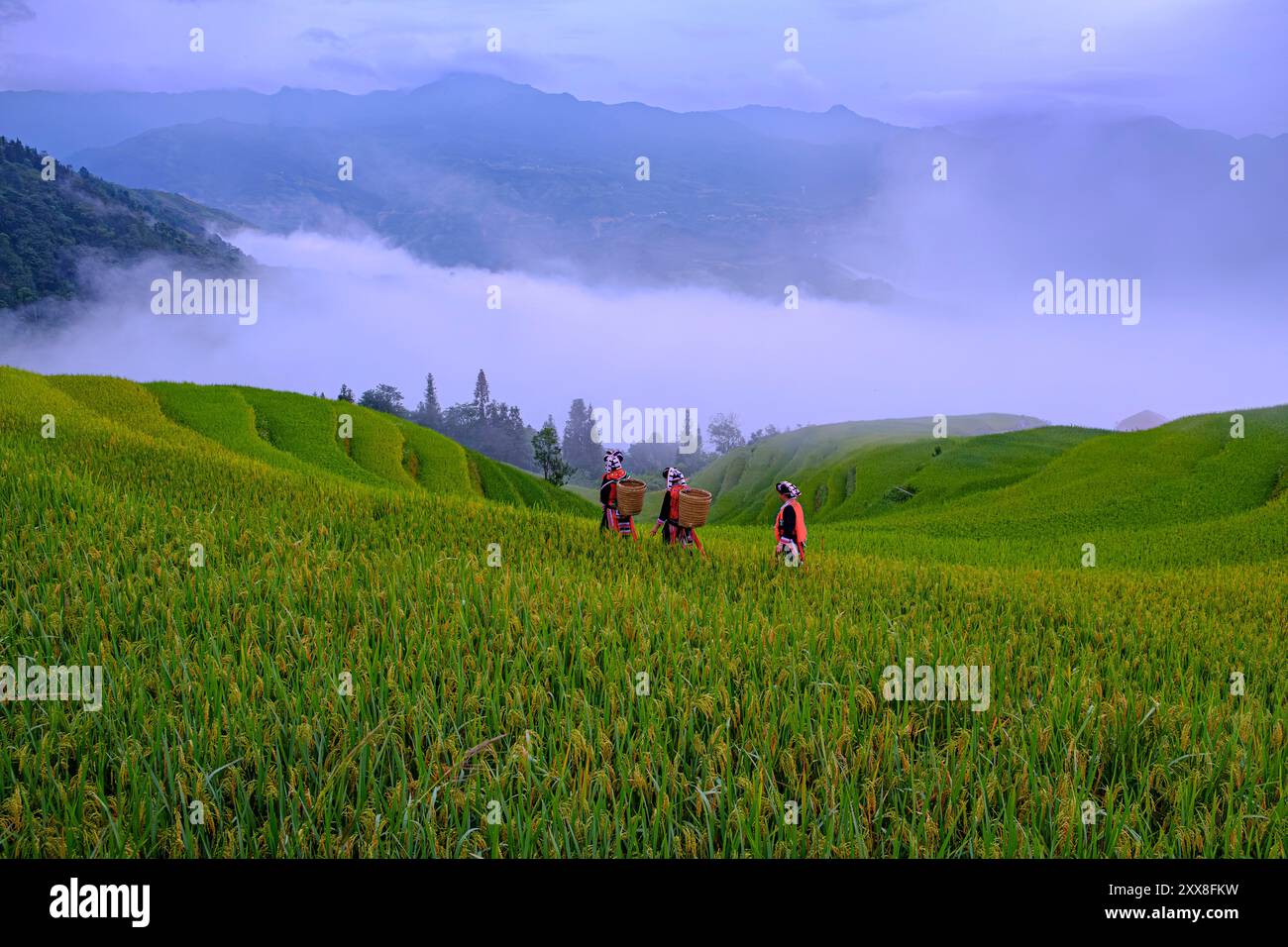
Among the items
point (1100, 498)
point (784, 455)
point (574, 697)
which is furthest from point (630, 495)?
point (784, 455)

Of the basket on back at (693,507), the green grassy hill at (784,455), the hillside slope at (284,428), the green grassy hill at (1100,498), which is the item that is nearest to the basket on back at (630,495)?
the basket on back at (693,507)

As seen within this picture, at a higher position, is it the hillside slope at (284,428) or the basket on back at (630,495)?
the hillside slope at (284,428)

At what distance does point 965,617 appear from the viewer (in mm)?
9922

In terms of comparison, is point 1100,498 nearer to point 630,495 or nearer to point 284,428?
point 630,495

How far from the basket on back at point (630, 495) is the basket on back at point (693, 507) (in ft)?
2.21

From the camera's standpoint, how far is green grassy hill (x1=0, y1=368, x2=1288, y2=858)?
457 cm

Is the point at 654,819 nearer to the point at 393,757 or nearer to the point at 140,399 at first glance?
the point at 393,757

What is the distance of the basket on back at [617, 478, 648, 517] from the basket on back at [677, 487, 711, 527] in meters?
0.67

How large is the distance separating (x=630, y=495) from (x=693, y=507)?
106 cm

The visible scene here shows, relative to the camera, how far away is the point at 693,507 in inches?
458

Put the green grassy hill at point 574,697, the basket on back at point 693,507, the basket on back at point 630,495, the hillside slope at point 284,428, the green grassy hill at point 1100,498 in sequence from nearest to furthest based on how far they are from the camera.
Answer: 1. the green grassy hill at point 574,697
2. the basket on back at point 693,507
3. the basket on back at point 630,495
4. the green grassy hill at point 1100,498
5. the hillside slope at point 284,428

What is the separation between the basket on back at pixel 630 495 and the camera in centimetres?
1199

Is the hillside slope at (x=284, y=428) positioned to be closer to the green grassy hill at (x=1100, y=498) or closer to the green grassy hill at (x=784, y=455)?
the green grassy hill at (x=1100, y=498)

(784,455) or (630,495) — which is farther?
(784,455)
